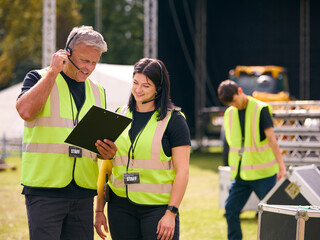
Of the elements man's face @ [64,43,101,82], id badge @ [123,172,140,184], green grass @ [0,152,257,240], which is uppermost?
man's face @ [64,43,101,82]

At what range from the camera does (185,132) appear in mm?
3246

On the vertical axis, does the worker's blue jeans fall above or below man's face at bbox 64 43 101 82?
below

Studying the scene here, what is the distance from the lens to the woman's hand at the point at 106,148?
3119 millimetres

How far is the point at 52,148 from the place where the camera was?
10.2 feet

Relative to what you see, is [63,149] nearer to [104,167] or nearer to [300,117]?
[104,167]

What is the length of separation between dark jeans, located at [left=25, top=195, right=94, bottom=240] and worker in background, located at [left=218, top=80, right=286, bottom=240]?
2.69 meters

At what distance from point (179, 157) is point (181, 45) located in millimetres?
17090

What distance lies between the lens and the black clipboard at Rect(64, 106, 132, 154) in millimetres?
3000

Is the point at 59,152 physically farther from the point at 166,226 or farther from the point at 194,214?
the point at 194,214

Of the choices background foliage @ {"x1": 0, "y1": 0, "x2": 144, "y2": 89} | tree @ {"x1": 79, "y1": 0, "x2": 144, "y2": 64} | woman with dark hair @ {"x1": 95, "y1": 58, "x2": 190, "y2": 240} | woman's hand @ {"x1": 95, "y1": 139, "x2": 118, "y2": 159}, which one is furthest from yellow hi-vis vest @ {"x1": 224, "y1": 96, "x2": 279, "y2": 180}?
tree @ {"x1": 79, "y1": 0, "x2": 144, "y2": 64}

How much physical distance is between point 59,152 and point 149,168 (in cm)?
50

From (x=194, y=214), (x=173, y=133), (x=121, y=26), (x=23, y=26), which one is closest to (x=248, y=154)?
(x=194, y=214)

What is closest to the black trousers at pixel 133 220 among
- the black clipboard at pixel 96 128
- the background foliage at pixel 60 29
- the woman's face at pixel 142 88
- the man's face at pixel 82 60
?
the black clipboard at pixel 96 128

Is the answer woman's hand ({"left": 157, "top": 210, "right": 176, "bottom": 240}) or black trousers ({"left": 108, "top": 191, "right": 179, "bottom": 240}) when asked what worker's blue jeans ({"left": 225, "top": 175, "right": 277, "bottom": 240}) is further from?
woman's hand ({"left": 157, "top": 210, "right": 176, "bottom": 240})
